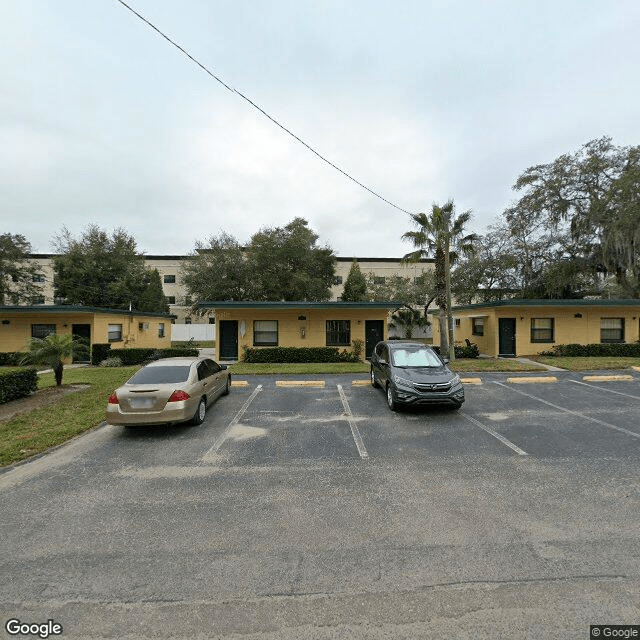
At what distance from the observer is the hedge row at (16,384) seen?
9648 millimetres


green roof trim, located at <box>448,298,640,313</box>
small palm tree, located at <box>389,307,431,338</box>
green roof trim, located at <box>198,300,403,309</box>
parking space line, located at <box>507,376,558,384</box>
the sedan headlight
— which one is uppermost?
green roof trim, located at <box>448,298,640,313</box>

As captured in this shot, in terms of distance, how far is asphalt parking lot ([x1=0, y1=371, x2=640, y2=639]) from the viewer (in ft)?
8.50

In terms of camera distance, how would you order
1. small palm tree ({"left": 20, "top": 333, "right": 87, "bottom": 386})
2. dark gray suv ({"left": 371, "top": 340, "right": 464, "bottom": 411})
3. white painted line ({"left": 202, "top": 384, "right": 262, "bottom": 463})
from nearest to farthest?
white painted line ({"left": 202, "top": 384, "right": 262, "bottom": 463}) < dark gray suv ({"left": 371, "top": 340, "right": 464, "bottom": 411}) < small palm tree ({"left": 20, "top": 333, "right": 87, "bottom": 386})

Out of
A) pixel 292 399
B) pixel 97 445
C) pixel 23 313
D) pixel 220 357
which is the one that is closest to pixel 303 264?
pixel 220 357

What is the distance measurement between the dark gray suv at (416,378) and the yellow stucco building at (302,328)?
9.09m

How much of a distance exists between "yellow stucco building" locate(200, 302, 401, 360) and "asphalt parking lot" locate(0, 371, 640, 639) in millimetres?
12418

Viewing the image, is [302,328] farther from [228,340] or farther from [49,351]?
[49,351]

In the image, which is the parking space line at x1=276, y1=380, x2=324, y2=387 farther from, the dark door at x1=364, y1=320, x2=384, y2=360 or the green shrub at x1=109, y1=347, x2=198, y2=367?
the green shrub at x1=109, y1=347, x2=198, y2=367

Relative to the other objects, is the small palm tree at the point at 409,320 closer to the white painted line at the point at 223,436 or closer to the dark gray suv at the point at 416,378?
the dark gray suv at the point at 416,378

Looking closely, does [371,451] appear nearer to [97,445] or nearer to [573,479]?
[573,479]

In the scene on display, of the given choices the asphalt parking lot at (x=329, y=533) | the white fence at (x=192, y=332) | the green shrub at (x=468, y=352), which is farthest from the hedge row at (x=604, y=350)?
the white fence at (x=192, y=332)

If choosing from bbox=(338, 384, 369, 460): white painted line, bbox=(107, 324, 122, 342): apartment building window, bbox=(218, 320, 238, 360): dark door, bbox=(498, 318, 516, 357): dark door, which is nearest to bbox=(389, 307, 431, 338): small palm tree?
bbox=(498, 318, 516, 357): dark door

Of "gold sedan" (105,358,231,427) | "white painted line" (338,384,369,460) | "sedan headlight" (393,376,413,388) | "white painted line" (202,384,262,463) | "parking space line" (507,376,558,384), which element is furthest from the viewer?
"parking space line" (507,376,558,384)

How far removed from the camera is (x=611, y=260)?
23.6 m
